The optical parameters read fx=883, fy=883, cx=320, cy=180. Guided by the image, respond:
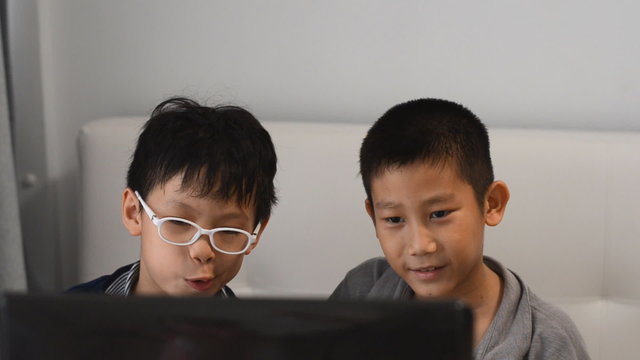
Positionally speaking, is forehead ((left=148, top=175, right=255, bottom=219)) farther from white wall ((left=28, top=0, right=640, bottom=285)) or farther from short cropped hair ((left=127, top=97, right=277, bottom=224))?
white wall ((left=28, top=0, right=640, bottom=285))

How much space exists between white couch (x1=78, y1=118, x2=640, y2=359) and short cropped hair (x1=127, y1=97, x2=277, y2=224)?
1.15ft

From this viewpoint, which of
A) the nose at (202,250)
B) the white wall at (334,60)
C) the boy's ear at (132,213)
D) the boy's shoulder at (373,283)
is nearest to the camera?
the nose at (202,250)

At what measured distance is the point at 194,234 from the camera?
1.26 metres

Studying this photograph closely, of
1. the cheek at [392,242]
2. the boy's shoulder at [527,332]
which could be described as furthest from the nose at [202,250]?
the boy's shoulder at [527,332]

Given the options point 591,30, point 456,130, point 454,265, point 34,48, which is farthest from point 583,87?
point 34,48

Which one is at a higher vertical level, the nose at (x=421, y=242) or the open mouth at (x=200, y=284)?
the nose at (x=421, y=242)

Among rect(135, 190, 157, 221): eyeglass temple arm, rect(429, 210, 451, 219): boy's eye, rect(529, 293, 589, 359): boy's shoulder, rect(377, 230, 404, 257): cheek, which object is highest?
rect(135, 190, 157, 221): eyeglass temple arm

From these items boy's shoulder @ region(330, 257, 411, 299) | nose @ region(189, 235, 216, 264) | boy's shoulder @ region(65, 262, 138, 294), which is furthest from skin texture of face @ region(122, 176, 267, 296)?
boy's shoulder @ region(330, 257, 411, 299)

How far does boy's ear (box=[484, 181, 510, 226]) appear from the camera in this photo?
1.37 m

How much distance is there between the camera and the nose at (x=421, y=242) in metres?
1.27

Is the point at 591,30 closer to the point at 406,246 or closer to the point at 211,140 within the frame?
the point at 406,246

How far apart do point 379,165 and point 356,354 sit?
0.68 meters

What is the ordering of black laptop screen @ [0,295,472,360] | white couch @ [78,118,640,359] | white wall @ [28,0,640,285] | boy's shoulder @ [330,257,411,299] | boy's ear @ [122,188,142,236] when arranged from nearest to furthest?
black laptop screen @ [0,295,472,360]
boy's ear @ [122,188,142,236]
boy's shoulder @ [330,257,411,299]
white couch @ [78,118,640,359]
white wall @ [28,0,640,285]

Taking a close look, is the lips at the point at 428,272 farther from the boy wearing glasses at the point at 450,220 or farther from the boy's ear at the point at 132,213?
the boy's ear at the point at 132,213
